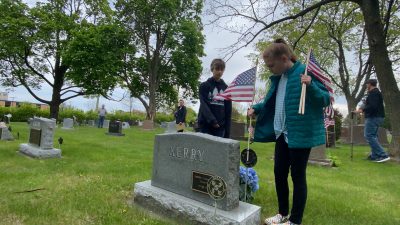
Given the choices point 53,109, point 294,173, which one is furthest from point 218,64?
point 53,109

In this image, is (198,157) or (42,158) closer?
(198,157)

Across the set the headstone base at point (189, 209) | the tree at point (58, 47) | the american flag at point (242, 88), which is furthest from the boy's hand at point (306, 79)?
the tree at point (58, 47)

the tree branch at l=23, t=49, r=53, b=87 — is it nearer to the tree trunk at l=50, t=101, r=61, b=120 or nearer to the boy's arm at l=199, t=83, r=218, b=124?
the tree trunk at l=50, t=101, r=61, b=120

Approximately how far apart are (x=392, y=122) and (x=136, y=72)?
28.3 meters

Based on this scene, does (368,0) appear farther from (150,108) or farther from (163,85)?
(163,85)

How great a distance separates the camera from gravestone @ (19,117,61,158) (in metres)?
8.04

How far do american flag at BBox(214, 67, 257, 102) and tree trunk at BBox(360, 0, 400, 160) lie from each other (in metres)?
7.14

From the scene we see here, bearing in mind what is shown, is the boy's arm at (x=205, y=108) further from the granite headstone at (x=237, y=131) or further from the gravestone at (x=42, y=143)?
the granite headstone at (x=237, y=131)

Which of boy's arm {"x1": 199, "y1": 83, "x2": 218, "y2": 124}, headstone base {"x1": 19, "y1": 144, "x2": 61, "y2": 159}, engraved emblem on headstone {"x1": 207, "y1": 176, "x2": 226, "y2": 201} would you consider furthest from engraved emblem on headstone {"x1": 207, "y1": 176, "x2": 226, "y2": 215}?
headstone base {"x1": 19, "y1": 144, "x2": 61, "y2": 159}

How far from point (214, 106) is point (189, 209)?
174 centimetres

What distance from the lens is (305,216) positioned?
403 cm

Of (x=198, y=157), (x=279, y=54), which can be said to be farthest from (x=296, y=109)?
(x=198, y=157)

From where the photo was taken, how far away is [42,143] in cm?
821

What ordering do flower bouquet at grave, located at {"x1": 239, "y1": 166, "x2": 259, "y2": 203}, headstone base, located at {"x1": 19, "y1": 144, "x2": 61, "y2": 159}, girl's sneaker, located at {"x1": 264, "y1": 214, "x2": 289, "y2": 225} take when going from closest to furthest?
girl's sneaker, located at {"x1": 264, "y1": 214, "x2": 289, "y2": 225} → flower bouquet at grave, located at {"x1": 239, "y1": 166, "x2": 259, "y2": 203} → headstone base, located at {"x1": 19, "y1": 144, "x2": 61, "y2": 159}
